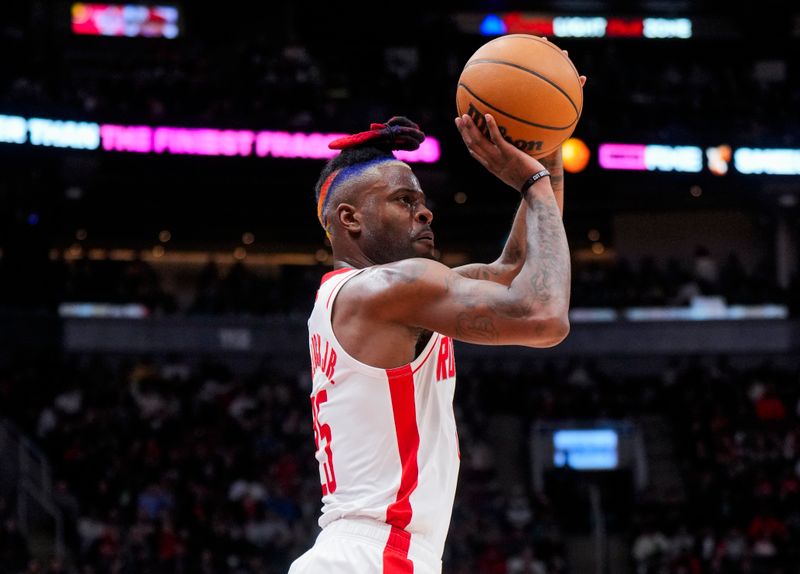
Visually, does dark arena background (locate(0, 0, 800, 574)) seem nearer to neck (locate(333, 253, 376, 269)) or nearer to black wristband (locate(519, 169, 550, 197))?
Result: neck (locate(333, 253, 376, 269))

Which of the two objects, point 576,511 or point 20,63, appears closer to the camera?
point 576,511

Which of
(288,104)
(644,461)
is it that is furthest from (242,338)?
(644,461)

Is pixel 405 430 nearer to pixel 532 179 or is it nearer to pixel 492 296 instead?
pixel 492 296

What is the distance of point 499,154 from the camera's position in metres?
3.90

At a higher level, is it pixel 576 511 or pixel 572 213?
pixel 572 213

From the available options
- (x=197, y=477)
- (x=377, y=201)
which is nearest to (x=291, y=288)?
(x=197, y=477)

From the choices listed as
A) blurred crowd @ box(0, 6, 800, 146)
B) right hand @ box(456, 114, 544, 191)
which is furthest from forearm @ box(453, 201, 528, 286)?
blurred crowd @ box(0, 6, 800, 146)

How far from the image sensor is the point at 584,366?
22766mm

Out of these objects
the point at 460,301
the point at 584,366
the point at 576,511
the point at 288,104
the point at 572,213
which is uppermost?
the point at 288,104

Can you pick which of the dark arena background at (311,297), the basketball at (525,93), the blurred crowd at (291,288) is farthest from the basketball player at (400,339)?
the blurred crowd at (291,288)

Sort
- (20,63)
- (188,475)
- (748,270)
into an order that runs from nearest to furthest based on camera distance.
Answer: (188,475), (20,63), (748,270)

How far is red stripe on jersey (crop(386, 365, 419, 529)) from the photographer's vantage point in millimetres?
3777

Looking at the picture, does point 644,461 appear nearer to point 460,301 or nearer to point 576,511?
point 576,511

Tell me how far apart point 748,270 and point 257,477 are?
13.4 meters
